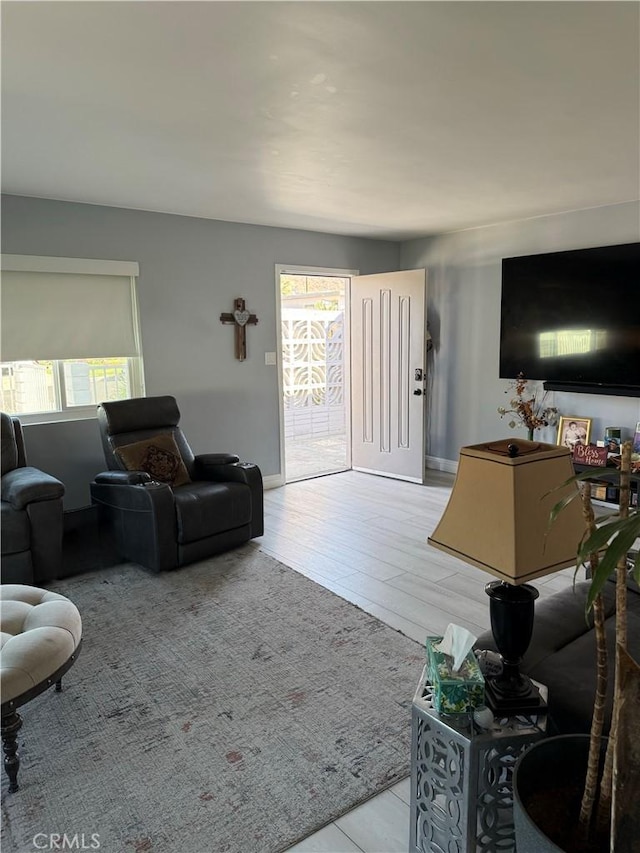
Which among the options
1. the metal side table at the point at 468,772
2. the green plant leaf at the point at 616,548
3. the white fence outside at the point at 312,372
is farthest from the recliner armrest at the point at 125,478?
the white fence outside at the point at 312,372

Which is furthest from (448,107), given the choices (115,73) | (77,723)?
(77,723)

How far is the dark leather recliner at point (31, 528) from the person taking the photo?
10.2ft

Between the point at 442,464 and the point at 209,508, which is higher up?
the point at 209,508

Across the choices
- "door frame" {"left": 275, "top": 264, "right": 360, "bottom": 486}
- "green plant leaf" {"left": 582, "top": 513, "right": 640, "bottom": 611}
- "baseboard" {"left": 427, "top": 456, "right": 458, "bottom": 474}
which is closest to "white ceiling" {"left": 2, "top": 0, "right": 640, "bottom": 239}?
"door frame" {"left": 275, "top": 264, "right": 360, "bottom": 486}

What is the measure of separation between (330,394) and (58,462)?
4.40 m

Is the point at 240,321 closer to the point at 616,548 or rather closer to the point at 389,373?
the point at 389,373

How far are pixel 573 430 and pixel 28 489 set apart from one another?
4065 millimetres

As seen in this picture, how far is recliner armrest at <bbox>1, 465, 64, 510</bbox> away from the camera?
3137 millimetres

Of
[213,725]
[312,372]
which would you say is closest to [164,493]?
[213,725]

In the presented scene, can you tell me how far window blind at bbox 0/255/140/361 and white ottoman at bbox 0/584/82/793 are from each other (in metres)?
2.16

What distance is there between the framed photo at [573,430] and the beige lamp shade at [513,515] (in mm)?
3542

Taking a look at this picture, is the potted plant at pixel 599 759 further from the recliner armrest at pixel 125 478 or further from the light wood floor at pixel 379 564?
the recliner armrest at pixel 125 478

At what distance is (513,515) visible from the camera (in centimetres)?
132

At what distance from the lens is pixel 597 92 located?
7.23 feet
